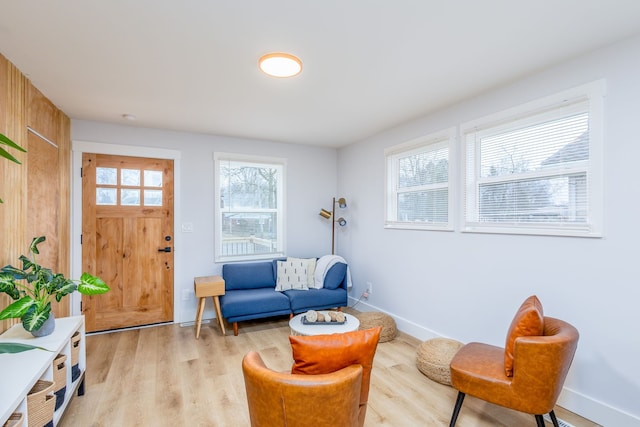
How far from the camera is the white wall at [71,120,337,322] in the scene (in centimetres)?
373

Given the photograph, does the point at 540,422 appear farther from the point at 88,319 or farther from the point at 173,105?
the point at 88,319

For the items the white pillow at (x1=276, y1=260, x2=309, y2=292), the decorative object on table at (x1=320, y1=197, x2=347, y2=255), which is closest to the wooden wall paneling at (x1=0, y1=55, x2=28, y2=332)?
the white pillow at (x1=276, y1=260, x2=309, y2=292)

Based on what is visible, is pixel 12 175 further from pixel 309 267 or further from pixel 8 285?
pixel 309 267

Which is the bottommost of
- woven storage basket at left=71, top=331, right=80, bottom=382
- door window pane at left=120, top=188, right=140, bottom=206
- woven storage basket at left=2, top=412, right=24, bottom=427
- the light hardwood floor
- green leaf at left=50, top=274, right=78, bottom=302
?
the light hardwood floor

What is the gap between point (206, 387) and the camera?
2.52m

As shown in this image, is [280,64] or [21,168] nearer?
[280,64]

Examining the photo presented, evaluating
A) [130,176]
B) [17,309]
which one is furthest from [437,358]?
[130,176]

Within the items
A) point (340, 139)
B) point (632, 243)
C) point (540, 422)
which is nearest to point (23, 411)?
point (540, 422)

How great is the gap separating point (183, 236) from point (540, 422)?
151 inches

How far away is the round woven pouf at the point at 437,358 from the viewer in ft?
8.34

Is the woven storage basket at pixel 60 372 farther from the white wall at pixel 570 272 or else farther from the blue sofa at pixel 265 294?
the white wall at pixel 570 272

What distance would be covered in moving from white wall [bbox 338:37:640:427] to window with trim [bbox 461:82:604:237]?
0.23 feet

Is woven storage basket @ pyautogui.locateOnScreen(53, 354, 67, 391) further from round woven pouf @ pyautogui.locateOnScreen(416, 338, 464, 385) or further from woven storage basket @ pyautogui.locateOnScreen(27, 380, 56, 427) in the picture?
round woven pouf @ pyautogui.locateOnScreen(416, 338, 464, 385)

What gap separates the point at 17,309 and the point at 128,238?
211cm
